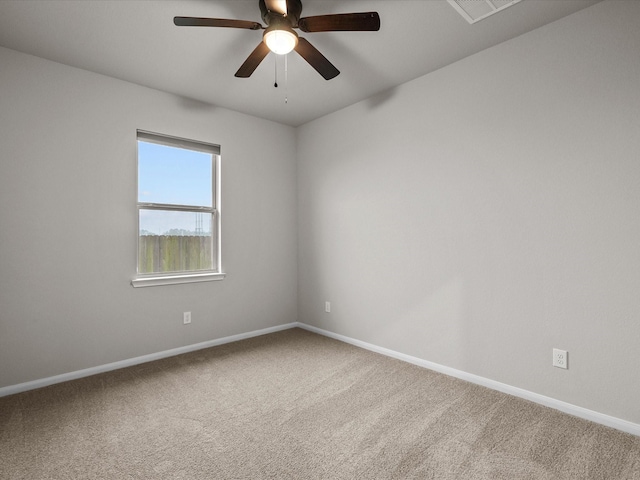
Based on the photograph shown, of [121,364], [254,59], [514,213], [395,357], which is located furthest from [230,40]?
[395,357]

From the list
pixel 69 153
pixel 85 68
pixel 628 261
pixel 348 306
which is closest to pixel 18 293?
pixel 69 153

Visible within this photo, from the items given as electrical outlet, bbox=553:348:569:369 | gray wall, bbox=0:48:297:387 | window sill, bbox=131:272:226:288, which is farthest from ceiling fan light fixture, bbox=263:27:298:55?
electrical outlet, bbox=553:348:569:369

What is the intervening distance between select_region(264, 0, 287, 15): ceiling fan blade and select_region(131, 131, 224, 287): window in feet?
6.17

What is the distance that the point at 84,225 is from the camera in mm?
2811

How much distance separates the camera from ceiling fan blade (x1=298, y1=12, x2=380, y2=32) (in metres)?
1.79

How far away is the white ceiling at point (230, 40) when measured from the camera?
2.09 meters

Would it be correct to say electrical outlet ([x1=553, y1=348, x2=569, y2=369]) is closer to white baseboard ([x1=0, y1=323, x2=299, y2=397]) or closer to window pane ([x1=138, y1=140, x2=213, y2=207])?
white baseboard ([x1=0, y1=323, x2=299, y2=397])

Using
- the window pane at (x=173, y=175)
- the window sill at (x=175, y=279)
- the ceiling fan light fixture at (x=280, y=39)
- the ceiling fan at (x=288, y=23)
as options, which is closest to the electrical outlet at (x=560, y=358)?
the ceiling fan at (x=288, y=23)

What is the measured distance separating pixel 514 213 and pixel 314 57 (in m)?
1.74

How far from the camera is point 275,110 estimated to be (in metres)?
3.75

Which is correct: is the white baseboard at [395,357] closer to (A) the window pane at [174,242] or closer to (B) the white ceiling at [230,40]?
(A) the window pane at [174,242]

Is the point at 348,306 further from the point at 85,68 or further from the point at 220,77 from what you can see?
the point at 85,68

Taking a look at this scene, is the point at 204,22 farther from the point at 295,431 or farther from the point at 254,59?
the point at 295,431

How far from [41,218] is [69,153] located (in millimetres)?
562
